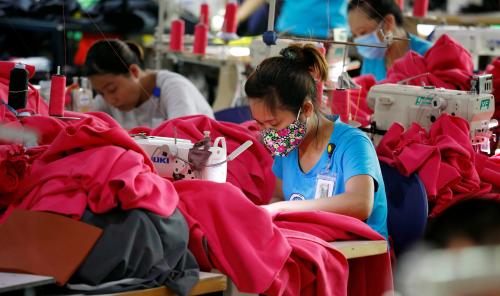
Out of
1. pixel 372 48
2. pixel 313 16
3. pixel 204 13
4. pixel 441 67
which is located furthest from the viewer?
pixel 204 13

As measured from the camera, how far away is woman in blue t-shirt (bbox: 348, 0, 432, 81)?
4.78 meters

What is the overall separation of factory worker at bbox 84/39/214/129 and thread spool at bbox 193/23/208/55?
1640 mm

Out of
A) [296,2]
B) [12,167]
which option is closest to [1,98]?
[12,167]

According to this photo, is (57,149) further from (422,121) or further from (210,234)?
(422,121)

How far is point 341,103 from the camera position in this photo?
3.61 m

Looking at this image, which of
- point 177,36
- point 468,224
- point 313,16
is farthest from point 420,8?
point 468,224

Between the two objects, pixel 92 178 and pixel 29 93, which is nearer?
pixel 92 178

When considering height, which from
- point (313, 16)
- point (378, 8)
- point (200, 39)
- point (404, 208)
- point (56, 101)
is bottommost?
point (404, 208)

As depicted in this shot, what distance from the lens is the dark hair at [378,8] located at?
4.78 meters

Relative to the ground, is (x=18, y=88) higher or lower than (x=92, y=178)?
higher

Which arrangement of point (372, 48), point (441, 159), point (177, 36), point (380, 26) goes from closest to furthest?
point (441, 159)
point (380, 26)
point (372, 48)
point (177, 36)

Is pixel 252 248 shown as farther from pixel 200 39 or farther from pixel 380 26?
pixel 200 39

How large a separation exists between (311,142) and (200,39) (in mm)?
3371

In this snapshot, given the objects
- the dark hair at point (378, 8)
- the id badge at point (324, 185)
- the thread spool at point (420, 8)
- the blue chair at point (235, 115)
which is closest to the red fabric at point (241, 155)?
the id badge at point (324, 185)
